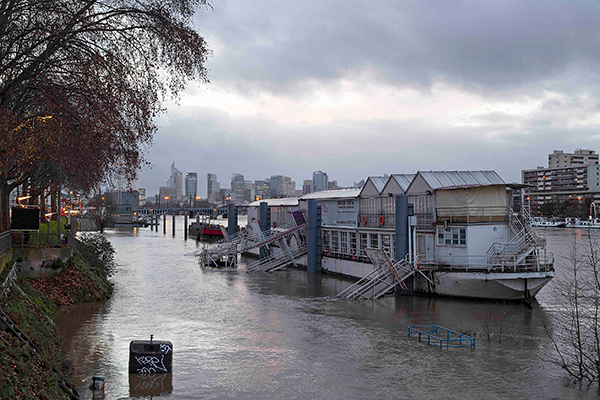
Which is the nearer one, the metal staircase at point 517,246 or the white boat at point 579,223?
the metal staircase at point 517,246

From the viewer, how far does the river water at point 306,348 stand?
57.5ft

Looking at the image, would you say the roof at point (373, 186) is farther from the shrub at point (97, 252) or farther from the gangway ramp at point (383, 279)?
the shrub at point (97, 252)

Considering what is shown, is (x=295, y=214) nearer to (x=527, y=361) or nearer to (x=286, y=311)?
(x=286, y=311)

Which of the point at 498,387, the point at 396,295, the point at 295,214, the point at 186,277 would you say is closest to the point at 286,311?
the point at 396,295

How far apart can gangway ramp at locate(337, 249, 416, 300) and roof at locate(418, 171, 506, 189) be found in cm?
638

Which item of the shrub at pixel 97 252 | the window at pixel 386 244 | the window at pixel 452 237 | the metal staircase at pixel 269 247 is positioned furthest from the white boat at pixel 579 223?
the shrub at pixel 97 252

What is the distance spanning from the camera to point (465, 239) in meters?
34.2

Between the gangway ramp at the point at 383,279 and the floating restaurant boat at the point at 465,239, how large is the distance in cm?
57

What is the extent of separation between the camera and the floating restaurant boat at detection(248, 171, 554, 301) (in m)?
32.4

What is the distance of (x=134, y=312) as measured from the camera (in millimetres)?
29719

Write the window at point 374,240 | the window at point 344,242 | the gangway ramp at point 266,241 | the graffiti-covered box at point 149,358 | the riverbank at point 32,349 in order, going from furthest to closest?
the gangway ramp at point 266,241, the window at point 344,242, the window at point 374,240, the graffiti-covered box at point 149,358, the riverbank at point 32,349

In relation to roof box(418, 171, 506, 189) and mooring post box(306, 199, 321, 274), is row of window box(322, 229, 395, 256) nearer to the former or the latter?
mooring post box(306, 199, 321, 274)

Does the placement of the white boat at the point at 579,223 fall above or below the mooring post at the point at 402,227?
below

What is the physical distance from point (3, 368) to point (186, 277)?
119ft
